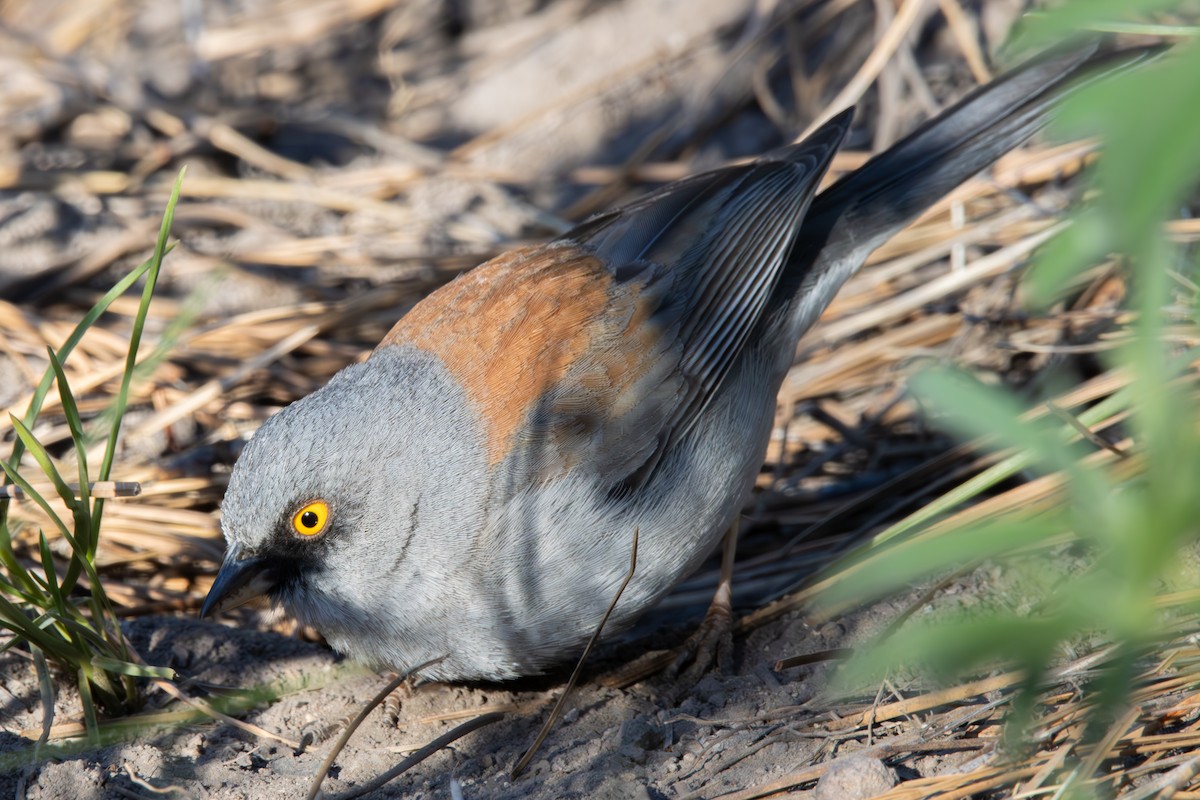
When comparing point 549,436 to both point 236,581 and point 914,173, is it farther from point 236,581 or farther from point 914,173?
point 914,173

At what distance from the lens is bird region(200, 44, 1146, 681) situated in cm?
330

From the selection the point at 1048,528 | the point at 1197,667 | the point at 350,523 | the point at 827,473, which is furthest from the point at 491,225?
the point at 1048,528

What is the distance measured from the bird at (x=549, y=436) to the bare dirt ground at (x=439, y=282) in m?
0.44

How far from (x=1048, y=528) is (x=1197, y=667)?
5.29ft

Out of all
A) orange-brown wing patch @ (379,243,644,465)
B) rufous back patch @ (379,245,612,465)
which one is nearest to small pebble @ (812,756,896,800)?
orange-brown wing patch @ (379,243,644,465)

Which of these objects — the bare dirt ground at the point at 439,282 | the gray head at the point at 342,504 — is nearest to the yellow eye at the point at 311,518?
the gray head at the point at 342,504

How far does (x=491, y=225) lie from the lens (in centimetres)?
585

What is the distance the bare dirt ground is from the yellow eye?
2.22 ft

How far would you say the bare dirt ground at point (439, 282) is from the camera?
10.4 ft

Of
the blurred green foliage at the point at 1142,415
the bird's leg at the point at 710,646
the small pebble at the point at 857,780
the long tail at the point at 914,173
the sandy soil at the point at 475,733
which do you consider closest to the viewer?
the blurred green foliage at the point at 1142,415

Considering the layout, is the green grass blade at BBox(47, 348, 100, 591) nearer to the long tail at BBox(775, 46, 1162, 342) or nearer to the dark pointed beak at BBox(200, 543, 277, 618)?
the dark pointed beak at BBox(200, 543, 277, 618)

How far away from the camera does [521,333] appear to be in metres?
3.61

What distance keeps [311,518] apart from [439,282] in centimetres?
225

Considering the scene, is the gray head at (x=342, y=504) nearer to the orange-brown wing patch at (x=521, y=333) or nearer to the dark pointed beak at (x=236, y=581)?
the dark pointed beak at (x=236, y=581)
